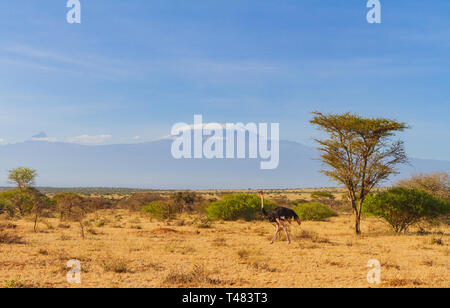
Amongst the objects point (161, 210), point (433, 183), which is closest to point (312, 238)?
point (161, 210)

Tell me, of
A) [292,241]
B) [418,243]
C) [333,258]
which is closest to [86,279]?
[333,258]

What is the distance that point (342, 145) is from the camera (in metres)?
21.6

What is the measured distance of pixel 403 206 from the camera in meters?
22.3

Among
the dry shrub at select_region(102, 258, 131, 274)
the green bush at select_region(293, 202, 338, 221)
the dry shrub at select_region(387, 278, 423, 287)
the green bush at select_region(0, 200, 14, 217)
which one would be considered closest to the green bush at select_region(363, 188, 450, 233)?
the green bush at select_region(293, 202, 338, 221)

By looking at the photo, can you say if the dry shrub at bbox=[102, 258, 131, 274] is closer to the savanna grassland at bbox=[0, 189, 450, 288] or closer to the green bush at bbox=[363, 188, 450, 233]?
the savanna grassland at bbox=[0, 189, 450, 288]

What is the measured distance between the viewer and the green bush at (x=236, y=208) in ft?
105

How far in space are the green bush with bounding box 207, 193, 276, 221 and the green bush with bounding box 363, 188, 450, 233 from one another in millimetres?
11068

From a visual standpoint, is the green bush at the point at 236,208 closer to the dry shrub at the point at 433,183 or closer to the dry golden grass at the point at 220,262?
the dry golden grass at the point at 220,262

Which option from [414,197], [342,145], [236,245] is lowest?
[236,245]

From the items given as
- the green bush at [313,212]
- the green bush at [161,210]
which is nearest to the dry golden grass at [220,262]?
the green bush at [161,210]

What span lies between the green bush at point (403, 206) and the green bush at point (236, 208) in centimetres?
1107

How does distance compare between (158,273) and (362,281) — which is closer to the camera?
(362,281)
